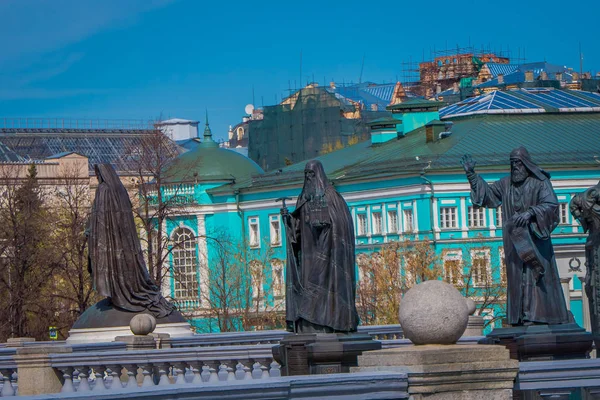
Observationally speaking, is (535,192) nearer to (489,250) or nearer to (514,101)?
(489,250)

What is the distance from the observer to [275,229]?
65.9 metres

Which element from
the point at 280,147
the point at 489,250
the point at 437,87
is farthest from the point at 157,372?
the point at 437,87

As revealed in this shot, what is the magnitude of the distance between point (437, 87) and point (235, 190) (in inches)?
1124

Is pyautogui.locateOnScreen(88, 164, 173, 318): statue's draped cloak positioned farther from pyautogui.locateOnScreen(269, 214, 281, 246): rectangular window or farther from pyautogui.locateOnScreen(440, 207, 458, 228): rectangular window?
pyautogui.locateOnScreen(269, 214, 281, 246): rectangular window

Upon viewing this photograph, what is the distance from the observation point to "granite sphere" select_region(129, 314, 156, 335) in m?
20.2

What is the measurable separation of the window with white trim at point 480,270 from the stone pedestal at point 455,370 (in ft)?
124

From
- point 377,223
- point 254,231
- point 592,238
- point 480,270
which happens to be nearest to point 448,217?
point 377,223

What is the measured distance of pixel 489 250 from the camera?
181 feet

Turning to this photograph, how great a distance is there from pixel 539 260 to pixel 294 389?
17.5 ft

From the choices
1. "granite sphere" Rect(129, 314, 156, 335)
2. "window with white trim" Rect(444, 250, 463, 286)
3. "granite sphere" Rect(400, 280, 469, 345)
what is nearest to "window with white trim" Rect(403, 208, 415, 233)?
"window with white trim" Rect(444, 250, 463, 286)

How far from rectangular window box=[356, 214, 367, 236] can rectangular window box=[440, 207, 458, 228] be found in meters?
3.77

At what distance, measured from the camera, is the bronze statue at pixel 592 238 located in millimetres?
15383

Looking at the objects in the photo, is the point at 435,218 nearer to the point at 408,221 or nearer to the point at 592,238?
Answer: the point at 408,221

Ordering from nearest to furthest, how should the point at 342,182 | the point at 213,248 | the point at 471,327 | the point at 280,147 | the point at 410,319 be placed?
the point at 410,319 → the point at 471,327 → the point at 342,182 → the point at 213,248 → the point at 280,147
